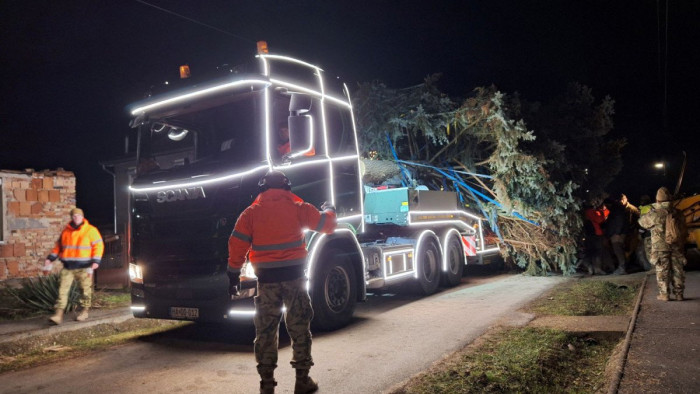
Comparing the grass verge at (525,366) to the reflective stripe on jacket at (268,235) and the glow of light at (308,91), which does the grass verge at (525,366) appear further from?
the glow of light at (308,91)

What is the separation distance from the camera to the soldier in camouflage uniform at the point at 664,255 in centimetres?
734

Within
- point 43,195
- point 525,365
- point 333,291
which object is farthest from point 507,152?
point 43,195

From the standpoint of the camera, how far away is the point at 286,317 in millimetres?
4328

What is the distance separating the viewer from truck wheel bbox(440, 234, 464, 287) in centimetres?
1005

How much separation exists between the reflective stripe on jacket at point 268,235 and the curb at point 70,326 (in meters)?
3.94

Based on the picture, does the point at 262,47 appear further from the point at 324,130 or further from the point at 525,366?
the point at 525,366

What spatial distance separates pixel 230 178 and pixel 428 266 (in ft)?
16.6

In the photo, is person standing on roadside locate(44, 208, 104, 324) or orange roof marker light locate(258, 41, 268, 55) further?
person standing on roadside locate(44, 208, 104, 324)

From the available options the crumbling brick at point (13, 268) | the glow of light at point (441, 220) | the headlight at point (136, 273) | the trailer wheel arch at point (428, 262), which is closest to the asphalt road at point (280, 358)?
the headlight at point (136, 273)

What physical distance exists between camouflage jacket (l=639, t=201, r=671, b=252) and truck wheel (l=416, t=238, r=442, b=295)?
3548 mm

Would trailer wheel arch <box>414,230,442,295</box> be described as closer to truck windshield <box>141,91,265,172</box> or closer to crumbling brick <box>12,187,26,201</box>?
truck windshield <box>141,91,265,172</box>

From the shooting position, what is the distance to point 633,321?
232 inches

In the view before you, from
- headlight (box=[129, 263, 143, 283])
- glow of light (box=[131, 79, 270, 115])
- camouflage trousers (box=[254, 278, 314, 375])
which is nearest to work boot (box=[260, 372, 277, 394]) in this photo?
camouflage trousers (box=[254, 278, 314, 375])

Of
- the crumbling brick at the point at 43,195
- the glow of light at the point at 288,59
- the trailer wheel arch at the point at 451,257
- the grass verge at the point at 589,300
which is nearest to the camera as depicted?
the glow of light at the point at 288,59
